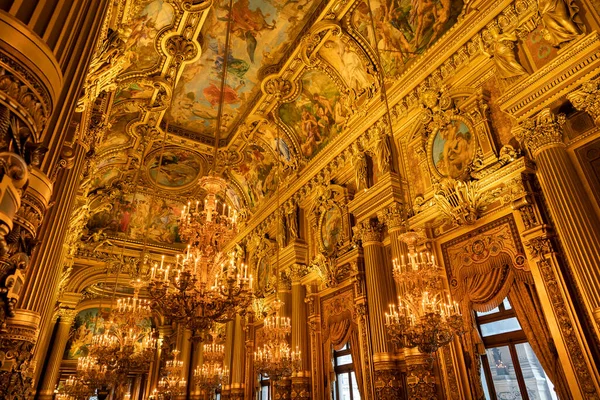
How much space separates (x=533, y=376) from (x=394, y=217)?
11.6 ft

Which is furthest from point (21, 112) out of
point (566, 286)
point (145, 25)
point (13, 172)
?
point (145, 25)

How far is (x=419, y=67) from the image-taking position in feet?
26.7

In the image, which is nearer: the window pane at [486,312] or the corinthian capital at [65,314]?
the window pane at [486,312]

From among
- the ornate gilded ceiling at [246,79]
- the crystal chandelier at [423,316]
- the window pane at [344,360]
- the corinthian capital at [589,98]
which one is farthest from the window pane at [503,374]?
the ornate gilded ceiling at [246,79]

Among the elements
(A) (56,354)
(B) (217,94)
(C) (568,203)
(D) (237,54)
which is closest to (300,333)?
(C) (568,203)

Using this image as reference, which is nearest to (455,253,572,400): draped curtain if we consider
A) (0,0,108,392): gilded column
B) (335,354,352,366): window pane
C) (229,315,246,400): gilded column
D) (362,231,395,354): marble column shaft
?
(362,231,395,354): marble column shaft

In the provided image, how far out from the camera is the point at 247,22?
376 inches

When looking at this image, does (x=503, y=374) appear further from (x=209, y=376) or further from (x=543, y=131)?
(x=209, y=376)

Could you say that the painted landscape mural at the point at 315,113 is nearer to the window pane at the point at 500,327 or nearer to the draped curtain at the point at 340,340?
the draped curtain at the point at 340,340

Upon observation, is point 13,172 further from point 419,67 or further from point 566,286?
point 419,67

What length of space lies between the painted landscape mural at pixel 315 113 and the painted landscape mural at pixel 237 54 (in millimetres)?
1108

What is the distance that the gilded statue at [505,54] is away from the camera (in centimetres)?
611

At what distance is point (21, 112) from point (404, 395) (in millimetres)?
7274

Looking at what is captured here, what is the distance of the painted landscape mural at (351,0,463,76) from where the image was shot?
773cm
